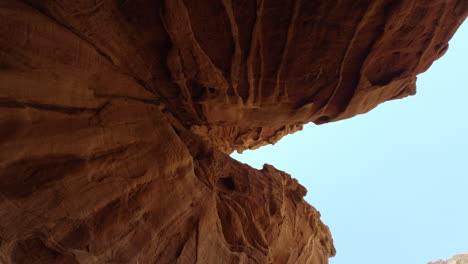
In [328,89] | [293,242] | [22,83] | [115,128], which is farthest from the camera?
[293,242]

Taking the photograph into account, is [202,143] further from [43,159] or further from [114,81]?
[43,159]

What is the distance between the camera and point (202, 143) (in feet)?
21.5

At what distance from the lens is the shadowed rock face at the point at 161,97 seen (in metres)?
2.98

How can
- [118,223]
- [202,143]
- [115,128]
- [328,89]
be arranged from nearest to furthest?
[118,223], [115,128], [328,89], [202,143]

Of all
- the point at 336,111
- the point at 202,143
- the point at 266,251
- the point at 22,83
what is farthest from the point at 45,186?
the point at 336,111

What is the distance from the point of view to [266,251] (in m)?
6.01

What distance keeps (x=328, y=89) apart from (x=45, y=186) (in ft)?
16.2

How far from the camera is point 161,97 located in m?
5.62

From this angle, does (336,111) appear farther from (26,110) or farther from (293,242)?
(26,110)

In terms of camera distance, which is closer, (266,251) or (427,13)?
(427,13)

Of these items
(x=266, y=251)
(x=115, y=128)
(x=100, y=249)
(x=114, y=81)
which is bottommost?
(x=266, y=251)

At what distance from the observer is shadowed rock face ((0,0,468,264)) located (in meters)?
2.98

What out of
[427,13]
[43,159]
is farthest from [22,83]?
[427,13]

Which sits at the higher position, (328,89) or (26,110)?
(328,89)
